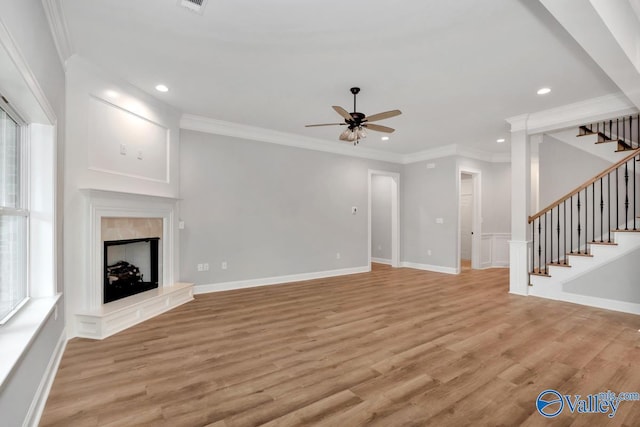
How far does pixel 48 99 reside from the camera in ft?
7.42

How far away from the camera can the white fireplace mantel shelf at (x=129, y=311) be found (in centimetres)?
300

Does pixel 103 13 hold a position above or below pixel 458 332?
above

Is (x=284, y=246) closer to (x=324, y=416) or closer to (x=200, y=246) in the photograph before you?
(x=200, y=246)

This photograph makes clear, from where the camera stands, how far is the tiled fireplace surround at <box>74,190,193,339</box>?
3.08 metres

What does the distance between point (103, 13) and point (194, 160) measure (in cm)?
249

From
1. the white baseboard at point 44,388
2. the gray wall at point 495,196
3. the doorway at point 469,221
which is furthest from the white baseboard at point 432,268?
the white baseboard at point 44,388

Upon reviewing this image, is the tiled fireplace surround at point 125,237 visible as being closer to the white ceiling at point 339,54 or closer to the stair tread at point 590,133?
the white ceiling at point 339,54

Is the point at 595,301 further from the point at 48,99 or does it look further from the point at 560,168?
the point at 48,99

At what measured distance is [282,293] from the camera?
15.9ft

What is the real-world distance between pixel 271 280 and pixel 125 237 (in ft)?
8.31

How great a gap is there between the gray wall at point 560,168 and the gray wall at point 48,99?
7194 millimetres

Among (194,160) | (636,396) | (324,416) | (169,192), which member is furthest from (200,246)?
(636,396)

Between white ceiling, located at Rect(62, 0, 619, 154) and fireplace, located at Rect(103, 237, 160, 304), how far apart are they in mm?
2017

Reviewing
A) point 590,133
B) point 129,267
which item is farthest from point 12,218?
point 590,133
